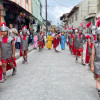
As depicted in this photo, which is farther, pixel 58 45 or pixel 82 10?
pixel 82 10

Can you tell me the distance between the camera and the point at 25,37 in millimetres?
8750

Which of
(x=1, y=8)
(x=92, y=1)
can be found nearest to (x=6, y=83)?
(x=1, y=8)

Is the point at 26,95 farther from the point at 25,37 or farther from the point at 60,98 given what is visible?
the point at 25,37

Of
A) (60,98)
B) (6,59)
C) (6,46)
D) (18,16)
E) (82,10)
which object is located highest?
(82,10)

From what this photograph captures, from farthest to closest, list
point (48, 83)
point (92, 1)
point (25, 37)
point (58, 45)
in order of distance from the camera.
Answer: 1. point (92, 1)
2. point (58, 45)
3. point (25, 37)
4. point (48, 83)

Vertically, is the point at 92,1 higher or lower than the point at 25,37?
higher

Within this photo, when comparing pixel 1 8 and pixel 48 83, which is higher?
pixel 1 8

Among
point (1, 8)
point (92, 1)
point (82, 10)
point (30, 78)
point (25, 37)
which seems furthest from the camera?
point (82, 10)

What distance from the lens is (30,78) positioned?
5996 mm

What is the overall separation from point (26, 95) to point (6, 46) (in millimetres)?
1825

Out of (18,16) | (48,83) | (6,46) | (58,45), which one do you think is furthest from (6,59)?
(18,16)

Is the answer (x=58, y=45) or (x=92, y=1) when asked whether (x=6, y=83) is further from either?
(x=92, y=1)

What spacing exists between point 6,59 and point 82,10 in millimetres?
27397

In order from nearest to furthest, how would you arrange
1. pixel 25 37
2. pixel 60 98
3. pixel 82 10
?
pixel 60 98 → pixel 25 37 → pixel 82 10
